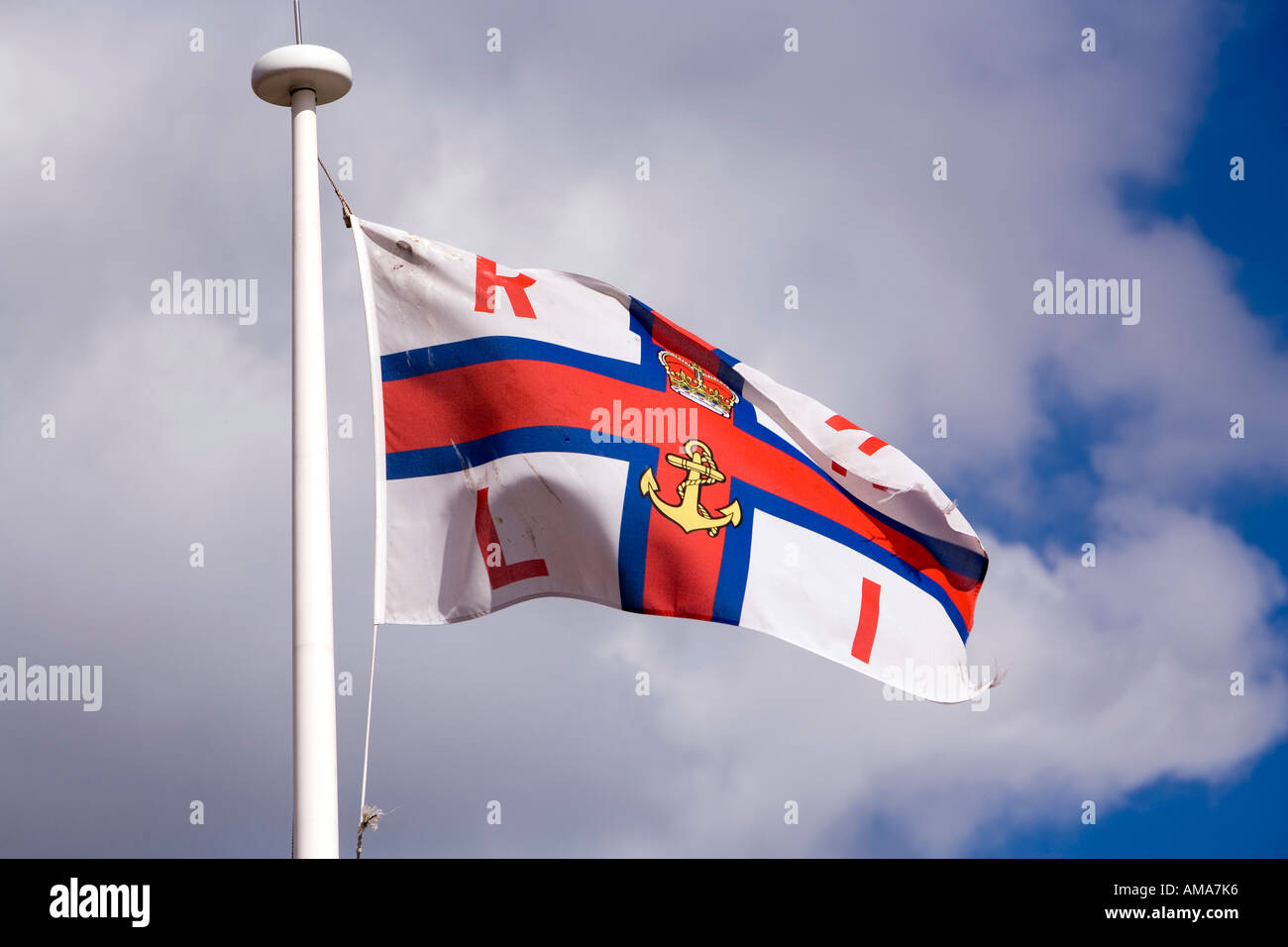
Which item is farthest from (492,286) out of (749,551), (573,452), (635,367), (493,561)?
(749,551)

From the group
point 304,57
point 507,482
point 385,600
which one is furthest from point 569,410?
point 304,57

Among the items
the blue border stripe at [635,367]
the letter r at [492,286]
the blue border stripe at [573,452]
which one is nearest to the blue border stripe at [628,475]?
the blue border stripe at [573,452]

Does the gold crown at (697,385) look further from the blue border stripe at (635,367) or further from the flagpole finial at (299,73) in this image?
the flagpole finial at (299,73)

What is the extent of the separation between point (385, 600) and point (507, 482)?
4.83 ft

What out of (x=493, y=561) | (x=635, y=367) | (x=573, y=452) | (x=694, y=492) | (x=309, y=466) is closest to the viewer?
(x=309, y=466)

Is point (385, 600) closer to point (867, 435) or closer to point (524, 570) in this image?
point (524, 570)

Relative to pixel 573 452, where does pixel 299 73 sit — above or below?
above

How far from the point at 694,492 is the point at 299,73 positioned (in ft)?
15.7

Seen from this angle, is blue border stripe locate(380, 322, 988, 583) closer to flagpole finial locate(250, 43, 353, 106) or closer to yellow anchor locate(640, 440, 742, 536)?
yellow anchor locate(640, 440, 742, 536)

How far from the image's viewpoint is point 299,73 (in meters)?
14.8

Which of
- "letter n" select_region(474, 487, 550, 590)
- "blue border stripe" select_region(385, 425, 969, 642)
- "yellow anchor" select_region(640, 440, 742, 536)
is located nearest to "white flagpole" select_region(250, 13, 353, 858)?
"blue border stripe" select_region(385, 425, 969, 642)

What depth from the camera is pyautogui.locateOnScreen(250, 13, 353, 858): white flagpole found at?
43.7 ft

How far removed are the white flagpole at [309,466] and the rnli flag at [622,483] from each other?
1.26 m

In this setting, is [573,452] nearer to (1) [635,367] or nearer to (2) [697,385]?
(1) [635,367]
